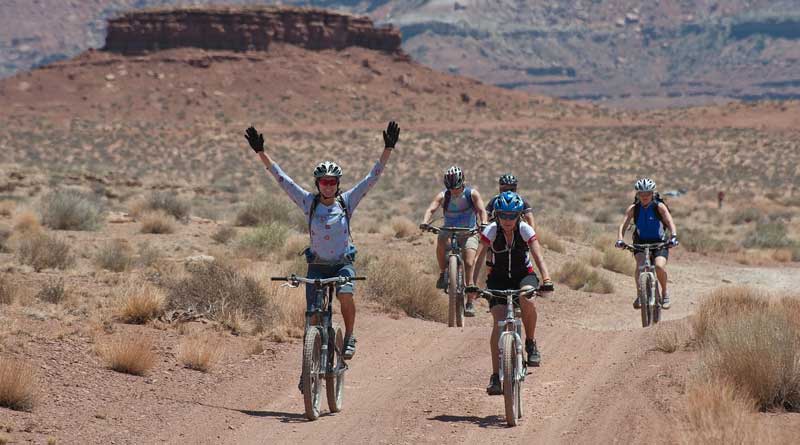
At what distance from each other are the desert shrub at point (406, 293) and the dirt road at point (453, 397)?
1.32 meters

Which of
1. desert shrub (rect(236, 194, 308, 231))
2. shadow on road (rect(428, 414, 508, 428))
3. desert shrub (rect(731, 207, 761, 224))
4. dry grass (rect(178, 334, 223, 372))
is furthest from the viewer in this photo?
desert shrub (rect(731, 207, 761, 224))

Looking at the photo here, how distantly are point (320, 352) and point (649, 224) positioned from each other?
6295 mm

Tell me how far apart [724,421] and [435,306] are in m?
8.76

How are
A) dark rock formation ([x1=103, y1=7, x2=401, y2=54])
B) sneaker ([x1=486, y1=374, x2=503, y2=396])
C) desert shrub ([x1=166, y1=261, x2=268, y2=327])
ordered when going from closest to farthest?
sneaker ([x1=486, y1=374, x2=503, y2=396])
desert shrub ([x1=166, y1=261, x2=268, y2=327])
dark rock formation ([x1=103, y1=7, x2=401, y2=54])

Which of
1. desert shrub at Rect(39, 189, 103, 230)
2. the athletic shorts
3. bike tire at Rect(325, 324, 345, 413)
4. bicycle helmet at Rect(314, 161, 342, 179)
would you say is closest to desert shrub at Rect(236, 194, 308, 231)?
desert shrub at Rect(39, 189, 103, 230)

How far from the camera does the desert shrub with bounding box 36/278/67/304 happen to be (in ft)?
45.1

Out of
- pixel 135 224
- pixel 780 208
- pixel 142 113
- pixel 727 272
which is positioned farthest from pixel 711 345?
pixel 142 113

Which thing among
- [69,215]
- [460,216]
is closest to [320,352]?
[460,216]

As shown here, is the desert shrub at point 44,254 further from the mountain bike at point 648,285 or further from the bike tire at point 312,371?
Answer: the bike tire at point 312,371

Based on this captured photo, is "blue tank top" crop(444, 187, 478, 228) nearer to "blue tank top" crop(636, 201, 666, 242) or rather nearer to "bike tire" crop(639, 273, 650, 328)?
"blue tank top" crop(636, 201, 666, 242)

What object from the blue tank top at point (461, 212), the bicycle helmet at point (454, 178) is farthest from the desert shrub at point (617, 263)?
the bicycle helmet at point (454, 178)

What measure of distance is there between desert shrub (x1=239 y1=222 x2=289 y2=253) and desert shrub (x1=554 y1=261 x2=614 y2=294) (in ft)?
16.3

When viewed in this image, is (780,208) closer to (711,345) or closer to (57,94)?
(711,345)

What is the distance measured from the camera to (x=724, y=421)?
24.9 ft
